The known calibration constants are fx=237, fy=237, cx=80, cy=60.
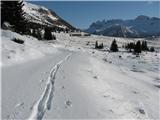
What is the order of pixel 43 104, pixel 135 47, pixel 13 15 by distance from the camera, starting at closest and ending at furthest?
pixel 43 104 < pixel 13 15 < pixel 135 47

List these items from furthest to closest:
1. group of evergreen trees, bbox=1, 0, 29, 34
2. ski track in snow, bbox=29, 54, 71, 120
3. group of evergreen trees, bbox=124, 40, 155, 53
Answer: group of evergreen trees, bbox=124, 40, 155, 53, group of evergreen trees, bbox=1, 0, 29, 34, ski track in snow, bbox=29, 54, 71, 120

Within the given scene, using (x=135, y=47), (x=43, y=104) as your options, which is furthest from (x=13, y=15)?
(x=135, y=47)

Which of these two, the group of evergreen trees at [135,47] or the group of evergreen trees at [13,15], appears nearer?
the group of evergreen trees at [13,15]

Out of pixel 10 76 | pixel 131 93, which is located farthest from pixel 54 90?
pixel 131 93

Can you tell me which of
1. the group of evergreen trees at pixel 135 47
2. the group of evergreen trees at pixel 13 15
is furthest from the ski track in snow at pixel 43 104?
the group of evergreen trees at pixel 135 47

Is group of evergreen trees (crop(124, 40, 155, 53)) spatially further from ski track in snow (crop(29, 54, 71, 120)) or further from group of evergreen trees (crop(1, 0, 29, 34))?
ski track in snow (crop(29, 54, 71, 120))

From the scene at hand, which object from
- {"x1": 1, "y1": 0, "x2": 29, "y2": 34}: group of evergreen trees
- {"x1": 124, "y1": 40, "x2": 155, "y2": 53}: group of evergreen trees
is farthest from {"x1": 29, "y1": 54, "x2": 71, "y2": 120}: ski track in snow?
{"x1": 124, "y1": 40, "x2": 155, "y2": 53}: group of evergreen trees

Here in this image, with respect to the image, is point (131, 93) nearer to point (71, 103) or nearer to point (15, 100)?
point (71, 103)

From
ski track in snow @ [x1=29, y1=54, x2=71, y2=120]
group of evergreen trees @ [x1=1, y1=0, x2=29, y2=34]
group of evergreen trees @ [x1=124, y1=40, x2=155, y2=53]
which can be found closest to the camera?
ski track in snow @ [x1=29, y1=54, x2=71, y2=120]

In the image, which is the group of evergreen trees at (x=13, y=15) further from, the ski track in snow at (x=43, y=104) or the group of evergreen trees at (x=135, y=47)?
the group of evergreen trees at (x=135, y=47)

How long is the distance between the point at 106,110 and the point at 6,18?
35.8 m

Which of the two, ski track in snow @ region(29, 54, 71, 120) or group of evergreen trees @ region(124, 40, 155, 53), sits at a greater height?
ski track in snow @ region(29, 54, 71, 120)

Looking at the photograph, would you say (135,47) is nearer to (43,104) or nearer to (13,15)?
(13,15)

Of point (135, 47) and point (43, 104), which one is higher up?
point (43, 104)
